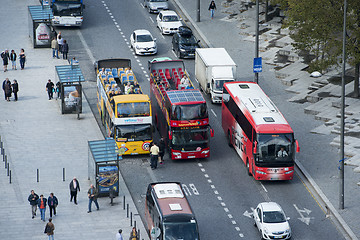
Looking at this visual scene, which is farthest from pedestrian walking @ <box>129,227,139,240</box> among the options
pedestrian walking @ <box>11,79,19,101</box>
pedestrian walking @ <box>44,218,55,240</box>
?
pedestrian walking @ <box>11,79,19,101</box>

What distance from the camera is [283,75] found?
65000mm

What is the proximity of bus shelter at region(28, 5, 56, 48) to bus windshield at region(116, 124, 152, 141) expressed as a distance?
73.4 ft

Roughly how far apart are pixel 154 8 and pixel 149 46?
34.7 feet

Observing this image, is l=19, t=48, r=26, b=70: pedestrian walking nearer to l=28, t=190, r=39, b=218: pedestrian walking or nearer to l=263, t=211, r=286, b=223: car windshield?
l=28, t=190, r=39, b=218: pedestrian walking

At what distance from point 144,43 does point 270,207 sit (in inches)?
1165

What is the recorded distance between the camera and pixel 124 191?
1900 inches

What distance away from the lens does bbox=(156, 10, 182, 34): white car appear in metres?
74.0

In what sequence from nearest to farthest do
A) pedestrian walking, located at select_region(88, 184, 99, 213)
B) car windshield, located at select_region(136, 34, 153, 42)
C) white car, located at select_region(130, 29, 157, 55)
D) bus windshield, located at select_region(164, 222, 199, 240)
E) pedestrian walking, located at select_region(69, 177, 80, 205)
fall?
bus windshield, located at select_region(164, 222, 199, 240) < pedestrian walking, located at select_region(88, 184, 99, 213) < pedestrian walking, located at select_region(69, 177, 80, 205) < white car, located at select_region(130, 29, 157, 55) < car windshield, located at select_region(136, 34, 153, 42)

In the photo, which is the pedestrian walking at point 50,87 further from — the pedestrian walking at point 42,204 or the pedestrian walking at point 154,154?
the pedestrian walking at point 42,204

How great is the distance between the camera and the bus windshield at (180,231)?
39000 millimetres

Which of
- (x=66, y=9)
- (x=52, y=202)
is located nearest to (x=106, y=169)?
(x=52, y=202)

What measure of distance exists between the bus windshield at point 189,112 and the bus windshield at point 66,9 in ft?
88.6

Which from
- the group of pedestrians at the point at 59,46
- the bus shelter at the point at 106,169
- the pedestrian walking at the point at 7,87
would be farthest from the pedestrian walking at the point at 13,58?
the bus shelter at the point at 106,169

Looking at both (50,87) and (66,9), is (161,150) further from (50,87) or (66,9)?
(66,9)
